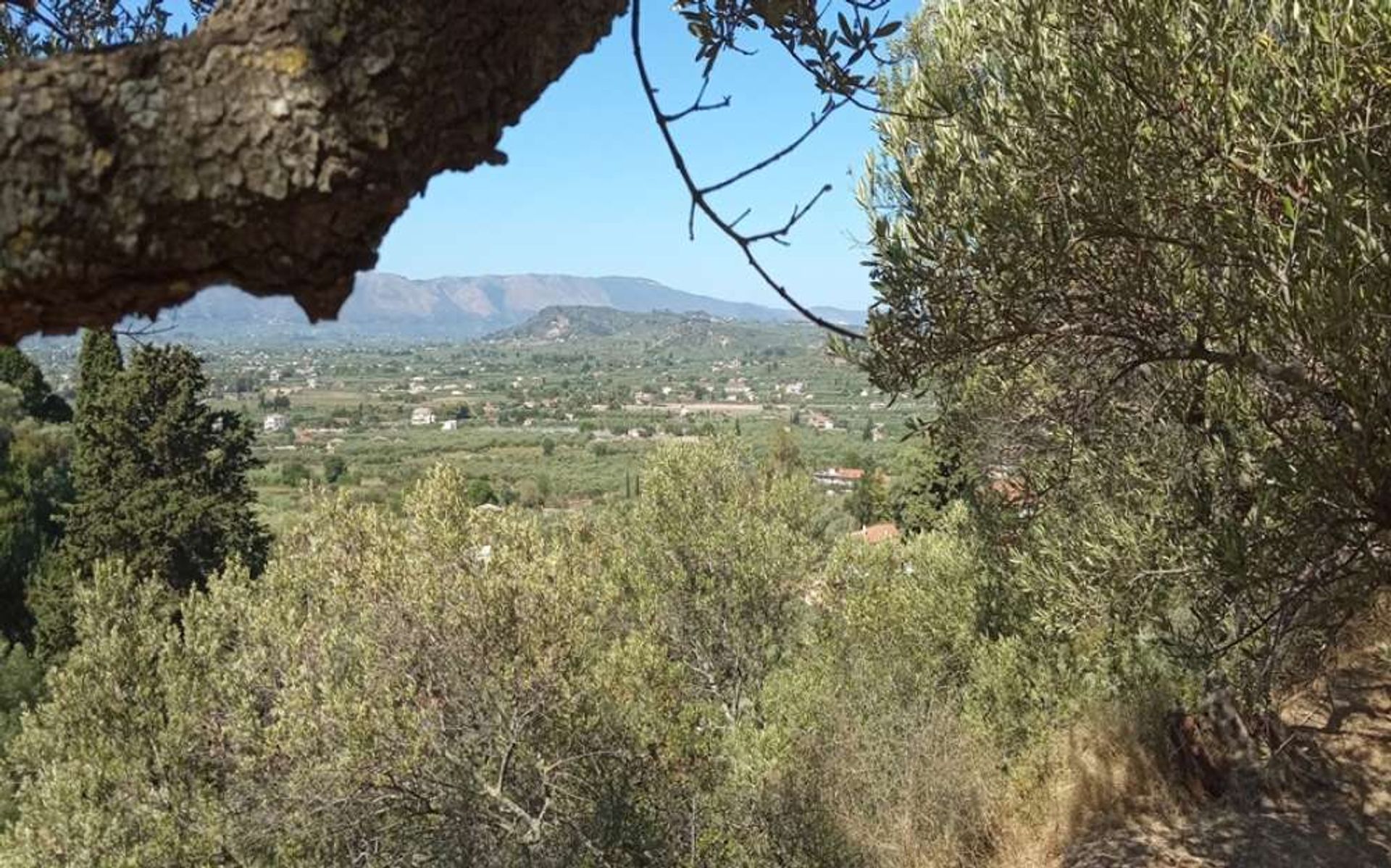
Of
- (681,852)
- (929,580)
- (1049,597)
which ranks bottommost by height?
(681,852)

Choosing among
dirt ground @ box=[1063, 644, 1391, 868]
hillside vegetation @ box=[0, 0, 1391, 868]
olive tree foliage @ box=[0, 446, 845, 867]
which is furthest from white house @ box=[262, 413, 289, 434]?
dirt ground @ box=[1063, 644, 1391, 868]

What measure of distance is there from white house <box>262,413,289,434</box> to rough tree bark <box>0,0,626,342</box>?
391ft

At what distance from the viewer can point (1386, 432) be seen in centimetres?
307

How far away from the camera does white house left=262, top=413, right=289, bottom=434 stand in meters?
111

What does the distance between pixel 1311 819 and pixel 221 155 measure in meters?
8.31

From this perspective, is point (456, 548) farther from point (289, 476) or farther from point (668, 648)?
point (289, 476)

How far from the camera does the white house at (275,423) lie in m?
111

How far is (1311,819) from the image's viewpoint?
22.2 feet

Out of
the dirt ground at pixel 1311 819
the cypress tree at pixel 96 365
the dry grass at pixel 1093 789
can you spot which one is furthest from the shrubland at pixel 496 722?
the cypress tree at pixel 96 365

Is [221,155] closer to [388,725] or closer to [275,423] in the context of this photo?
[388,725]

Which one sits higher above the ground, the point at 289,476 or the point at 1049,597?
the point at 1049,597

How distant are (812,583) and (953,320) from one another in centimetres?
1271

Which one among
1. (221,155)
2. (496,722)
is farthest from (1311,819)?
(221,155)

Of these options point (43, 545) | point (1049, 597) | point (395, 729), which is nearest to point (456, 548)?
point (395, 729)
